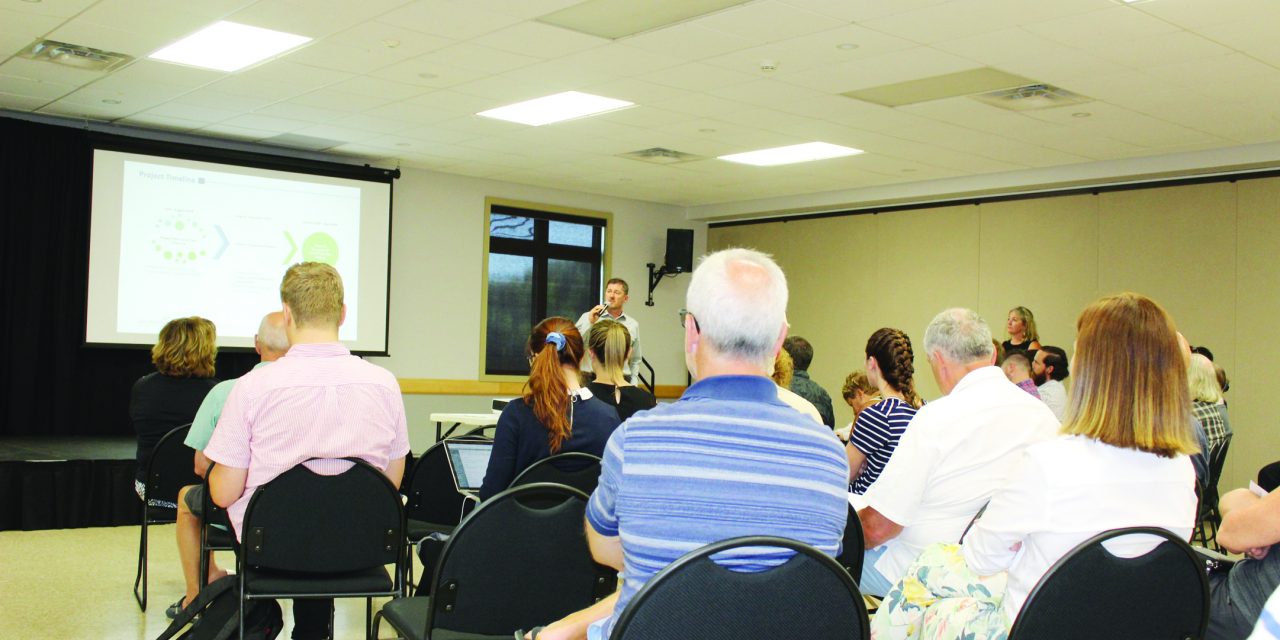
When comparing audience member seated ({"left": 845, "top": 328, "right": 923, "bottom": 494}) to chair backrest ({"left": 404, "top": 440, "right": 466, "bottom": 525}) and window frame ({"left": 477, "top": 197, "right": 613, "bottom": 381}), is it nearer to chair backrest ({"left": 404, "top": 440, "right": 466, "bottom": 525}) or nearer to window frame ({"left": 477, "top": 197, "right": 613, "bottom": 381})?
chair backrest ({"left": 404, "top": 440, "right": 466, "bottom": 525})

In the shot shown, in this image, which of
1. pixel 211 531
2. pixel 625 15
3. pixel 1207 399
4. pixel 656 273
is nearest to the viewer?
pixel 211 531

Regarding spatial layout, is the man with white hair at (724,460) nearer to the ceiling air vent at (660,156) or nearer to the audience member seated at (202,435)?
the audience member seated at (202,435)

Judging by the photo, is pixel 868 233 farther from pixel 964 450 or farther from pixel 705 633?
pixel 705 633

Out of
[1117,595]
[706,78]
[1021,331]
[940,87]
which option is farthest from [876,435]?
[1021,331]

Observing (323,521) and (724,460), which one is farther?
(323,521)

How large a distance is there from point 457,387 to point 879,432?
24.0 feet

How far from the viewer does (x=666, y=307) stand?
11.8 metres

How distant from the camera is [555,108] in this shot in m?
7.18

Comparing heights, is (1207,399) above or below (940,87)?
below

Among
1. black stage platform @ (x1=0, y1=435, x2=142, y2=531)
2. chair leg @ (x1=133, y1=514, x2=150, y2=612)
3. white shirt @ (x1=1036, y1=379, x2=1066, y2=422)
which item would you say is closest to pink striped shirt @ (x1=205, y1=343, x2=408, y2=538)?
chair leg @ (x1=133, y1=514, x2=150, y2=612)

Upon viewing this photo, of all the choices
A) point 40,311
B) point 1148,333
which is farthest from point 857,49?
point 40,311

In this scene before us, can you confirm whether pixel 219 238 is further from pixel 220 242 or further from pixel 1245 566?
pixel 1245 566

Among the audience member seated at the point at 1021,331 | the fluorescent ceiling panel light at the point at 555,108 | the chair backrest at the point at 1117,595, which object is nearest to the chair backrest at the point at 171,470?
the chair backrest at the point at 1117,595

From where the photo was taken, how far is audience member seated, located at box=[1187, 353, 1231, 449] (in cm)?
534
